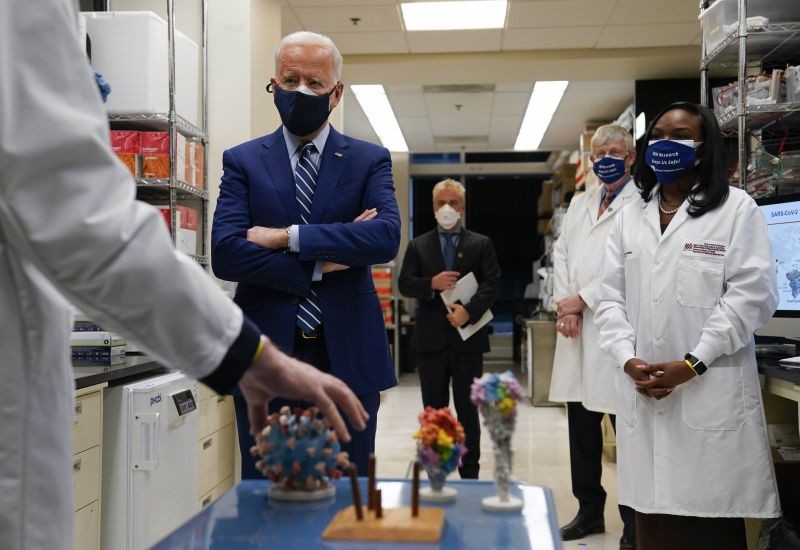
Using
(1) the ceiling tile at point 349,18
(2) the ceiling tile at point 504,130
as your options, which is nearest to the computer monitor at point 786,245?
(1) the ceiling tile at point 349,18

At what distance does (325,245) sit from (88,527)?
125cm

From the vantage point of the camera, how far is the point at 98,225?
2.65 feet

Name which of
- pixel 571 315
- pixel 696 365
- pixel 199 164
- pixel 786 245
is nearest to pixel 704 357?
pixel 696 365

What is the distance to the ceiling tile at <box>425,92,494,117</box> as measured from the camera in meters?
8.66

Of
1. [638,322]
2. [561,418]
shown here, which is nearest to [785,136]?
[638,322]

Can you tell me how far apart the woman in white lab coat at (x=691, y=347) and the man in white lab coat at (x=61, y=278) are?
173cm

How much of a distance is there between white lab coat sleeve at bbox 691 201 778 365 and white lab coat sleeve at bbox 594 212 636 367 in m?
0.26

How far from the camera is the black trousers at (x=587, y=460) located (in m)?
3.67

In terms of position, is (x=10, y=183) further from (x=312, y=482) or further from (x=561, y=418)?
(x=561, y=418)

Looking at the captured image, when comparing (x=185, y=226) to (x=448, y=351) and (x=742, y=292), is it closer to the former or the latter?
(x=448, y=351)

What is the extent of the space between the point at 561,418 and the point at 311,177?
545cm

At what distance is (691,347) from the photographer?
2.42 meters

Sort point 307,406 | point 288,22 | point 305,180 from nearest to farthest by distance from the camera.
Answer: point 307,406 < point 305,180 < point 288,22

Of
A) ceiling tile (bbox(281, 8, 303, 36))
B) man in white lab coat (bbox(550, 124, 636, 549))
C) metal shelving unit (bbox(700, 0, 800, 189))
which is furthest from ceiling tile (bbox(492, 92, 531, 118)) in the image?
metal shelving unit (bbox(700, 0, 800, 189))
